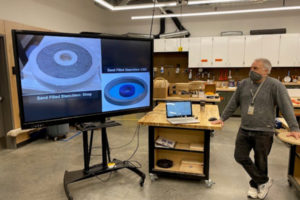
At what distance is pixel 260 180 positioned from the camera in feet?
7.88

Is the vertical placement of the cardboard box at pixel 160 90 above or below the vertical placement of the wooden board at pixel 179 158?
above

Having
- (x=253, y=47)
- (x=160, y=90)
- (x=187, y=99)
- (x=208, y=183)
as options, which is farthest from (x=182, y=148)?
(x=253, y=47)

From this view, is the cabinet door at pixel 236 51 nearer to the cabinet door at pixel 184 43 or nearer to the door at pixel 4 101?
the cabinet door at pixel 184 43

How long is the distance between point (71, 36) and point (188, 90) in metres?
3.11

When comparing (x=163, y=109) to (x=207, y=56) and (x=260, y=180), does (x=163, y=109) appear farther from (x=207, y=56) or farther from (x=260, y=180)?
(x=207, y=56)

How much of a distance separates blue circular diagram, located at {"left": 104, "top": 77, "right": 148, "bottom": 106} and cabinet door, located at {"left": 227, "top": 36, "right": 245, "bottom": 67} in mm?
4484

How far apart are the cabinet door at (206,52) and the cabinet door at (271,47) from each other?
1449 mm

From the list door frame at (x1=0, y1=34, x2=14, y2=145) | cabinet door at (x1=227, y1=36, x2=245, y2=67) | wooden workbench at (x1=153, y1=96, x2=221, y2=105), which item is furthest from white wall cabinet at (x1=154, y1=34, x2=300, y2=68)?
door frame at (x1=0, y1=34, x2=14, y2=145)

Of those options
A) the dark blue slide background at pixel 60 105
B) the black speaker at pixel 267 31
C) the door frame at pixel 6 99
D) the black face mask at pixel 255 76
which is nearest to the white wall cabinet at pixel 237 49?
the black speaker at pixel 267 31

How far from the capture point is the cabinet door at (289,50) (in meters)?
5.97

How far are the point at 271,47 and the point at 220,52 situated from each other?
1352mm

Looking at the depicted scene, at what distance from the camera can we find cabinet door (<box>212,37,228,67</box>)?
252 inches

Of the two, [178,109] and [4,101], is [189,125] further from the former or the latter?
[4,101]

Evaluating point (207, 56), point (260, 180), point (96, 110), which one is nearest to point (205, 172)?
point (260, 180)
